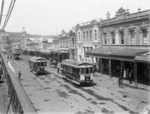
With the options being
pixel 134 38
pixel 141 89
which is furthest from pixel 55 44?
pixel 141 89

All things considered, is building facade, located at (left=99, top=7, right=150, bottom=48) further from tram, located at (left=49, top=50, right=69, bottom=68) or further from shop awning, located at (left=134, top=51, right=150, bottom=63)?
tram, located at (left=49, top=50, right=69, bottom=68)

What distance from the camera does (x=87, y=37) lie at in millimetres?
42656

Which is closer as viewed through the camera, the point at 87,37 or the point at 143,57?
the point at 143,57

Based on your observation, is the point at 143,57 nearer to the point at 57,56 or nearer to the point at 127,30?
the point at 127,30

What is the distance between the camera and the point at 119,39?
31656 millimetres

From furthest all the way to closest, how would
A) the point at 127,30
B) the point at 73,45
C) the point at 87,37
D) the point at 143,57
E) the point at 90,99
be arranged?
the point at 73,45 < the point at 87,37 < the point at 127,30 < the point at 143,57 < the point at 90,99

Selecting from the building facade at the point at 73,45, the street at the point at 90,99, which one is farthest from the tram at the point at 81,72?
the building facade at the point at 73,45

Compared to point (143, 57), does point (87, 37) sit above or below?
above

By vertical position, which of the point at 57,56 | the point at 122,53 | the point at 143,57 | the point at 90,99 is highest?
the point at 122,53

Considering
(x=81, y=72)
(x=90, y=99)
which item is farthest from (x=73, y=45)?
(x=90, y=99)

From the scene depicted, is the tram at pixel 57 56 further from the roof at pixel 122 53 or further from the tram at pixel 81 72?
the tram at pixel 81 72

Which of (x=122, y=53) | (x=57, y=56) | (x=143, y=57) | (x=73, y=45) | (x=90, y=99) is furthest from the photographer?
(x=73, y=45)

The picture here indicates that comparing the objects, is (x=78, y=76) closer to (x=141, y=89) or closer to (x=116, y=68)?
(x=141, y=89)

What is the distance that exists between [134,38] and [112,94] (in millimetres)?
11537
